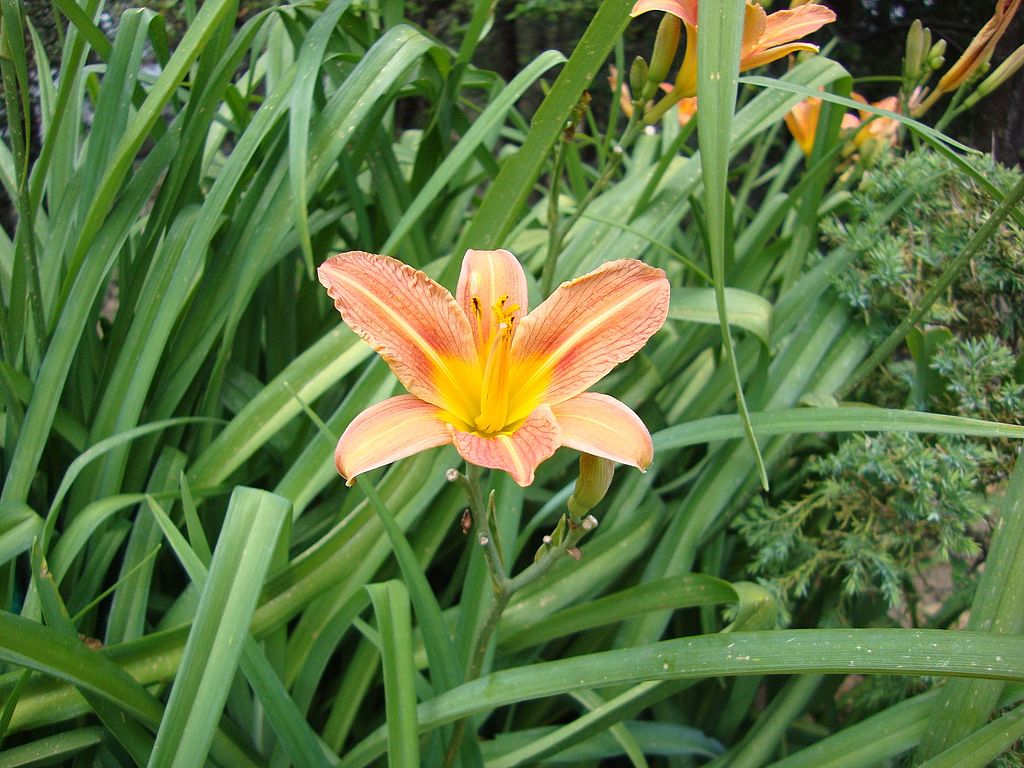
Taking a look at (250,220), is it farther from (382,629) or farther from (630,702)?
(630,702)

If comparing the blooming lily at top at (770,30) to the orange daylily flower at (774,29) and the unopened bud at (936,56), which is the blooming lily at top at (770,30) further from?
the unopened bud at (936,56)

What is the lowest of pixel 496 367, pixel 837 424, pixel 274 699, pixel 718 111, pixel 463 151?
pixel 274 699

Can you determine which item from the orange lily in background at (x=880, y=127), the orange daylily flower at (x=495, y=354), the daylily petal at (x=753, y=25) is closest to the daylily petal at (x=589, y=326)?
the orange daylily flower at (x=495, y=354)

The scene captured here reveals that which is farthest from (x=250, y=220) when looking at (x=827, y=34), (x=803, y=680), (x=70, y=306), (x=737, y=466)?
(x=827, y=34)

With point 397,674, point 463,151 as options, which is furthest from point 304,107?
point 397,674

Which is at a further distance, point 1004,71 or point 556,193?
point 1004,71

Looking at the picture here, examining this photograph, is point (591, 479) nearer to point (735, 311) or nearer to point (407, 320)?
point (407, 320)

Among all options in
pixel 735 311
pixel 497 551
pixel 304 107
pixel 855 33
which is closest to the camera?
pixel 497 551

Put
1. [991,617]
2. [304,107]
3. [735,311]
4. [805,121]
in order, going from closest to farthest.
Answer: [991,617] < [304,107] < [735,311] < [805,121]
